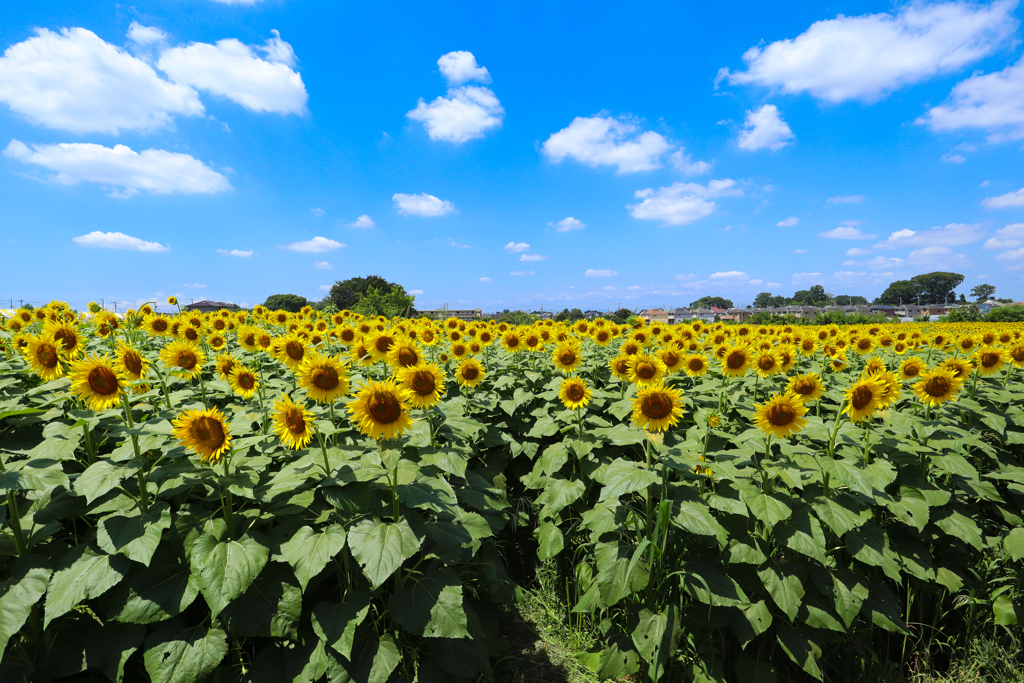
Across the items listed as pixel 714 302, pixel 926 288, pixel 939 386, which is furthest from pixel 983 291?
pixel 939 386

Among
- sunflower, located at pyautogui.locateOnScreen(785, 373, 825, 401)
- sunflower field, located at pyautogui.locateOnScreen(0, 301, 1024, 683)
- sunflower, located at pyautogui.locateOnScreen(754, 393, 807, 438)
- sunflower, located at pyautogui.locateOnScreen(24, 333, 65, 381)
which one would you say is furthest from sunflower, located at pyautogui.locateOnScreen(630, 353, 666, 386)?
sunflower, located at pyautogui.locateOnScreen(24, 333, 65, 381)

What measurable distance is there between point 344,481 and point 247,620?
81 cm

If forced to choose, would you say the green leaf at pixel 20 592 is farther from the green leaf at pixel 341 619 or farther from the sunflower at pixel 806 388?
the sunflower at pixel 806 388

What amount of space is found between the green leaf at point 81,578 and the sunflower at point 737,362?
5.01 meters

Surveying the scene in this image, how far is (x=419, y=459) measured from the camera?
330 centimetres

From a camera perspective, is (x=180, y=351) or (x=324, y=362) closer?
(x=324, y=362)

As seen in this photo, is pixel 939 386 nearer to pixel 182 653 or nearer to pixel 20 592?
pixel 182 653

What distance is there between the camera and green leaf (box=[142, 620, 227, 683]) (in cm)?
221

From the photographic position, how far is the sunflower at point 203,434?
251 cm

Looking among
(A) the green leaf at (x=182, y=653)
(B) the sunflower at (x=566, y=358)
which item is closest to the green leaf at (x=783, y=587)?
(B) the sunflower at (x=566, y=358)

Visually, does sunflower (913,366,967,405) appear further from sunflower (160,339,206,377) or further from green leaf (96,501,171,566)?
sunflower (160,339,206,377)

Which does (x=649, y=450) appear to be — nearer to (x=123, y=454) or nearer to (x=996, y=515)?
(x=123, y=454)

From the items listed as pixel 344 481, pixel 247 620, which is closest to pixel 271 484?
pixel 344 481

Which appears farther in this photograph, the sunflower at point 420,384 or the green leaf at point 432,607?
the sunflower at point 420,384
